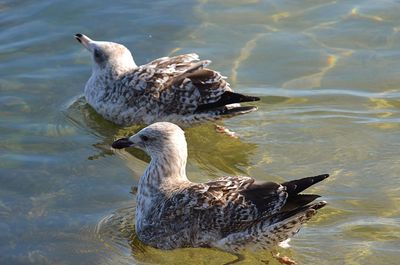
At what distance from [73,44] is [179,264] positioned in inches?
202

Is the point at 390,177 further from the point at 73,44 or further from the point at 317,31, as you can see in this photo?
the point at 73,44

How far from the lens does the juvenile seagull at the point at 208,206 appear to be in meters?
6.79

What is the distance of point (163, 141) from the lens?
771 cm

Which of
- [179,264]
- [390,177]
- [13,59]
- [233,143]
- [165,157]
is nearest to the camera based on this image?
[179,264]

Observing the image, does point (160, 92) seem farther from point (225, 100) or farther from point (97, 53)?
point (97, 53)

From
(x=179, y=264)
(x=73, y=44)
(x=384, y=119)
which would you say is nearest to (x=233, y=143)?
(x=384, y=119)

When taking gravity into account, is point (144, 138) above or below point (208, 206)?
above

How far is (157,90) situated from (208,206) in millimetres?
2758

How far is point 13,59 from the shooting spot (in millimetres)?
11133

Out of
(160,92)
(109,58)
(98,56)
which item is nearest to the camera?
(160,92)

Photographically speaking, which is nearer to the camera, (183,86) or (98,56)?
(183,86)

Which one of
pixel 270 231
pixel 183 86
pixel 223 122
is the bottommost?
pixel 223 122

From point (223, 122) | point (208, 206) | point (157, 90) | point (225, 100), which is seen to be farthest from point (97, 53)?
point (208, 206)

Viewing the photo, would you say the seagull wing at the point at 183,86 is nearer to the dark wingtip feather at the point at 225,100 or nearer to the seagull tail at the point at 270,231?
the dark wingtip feather at the point at 225,100
